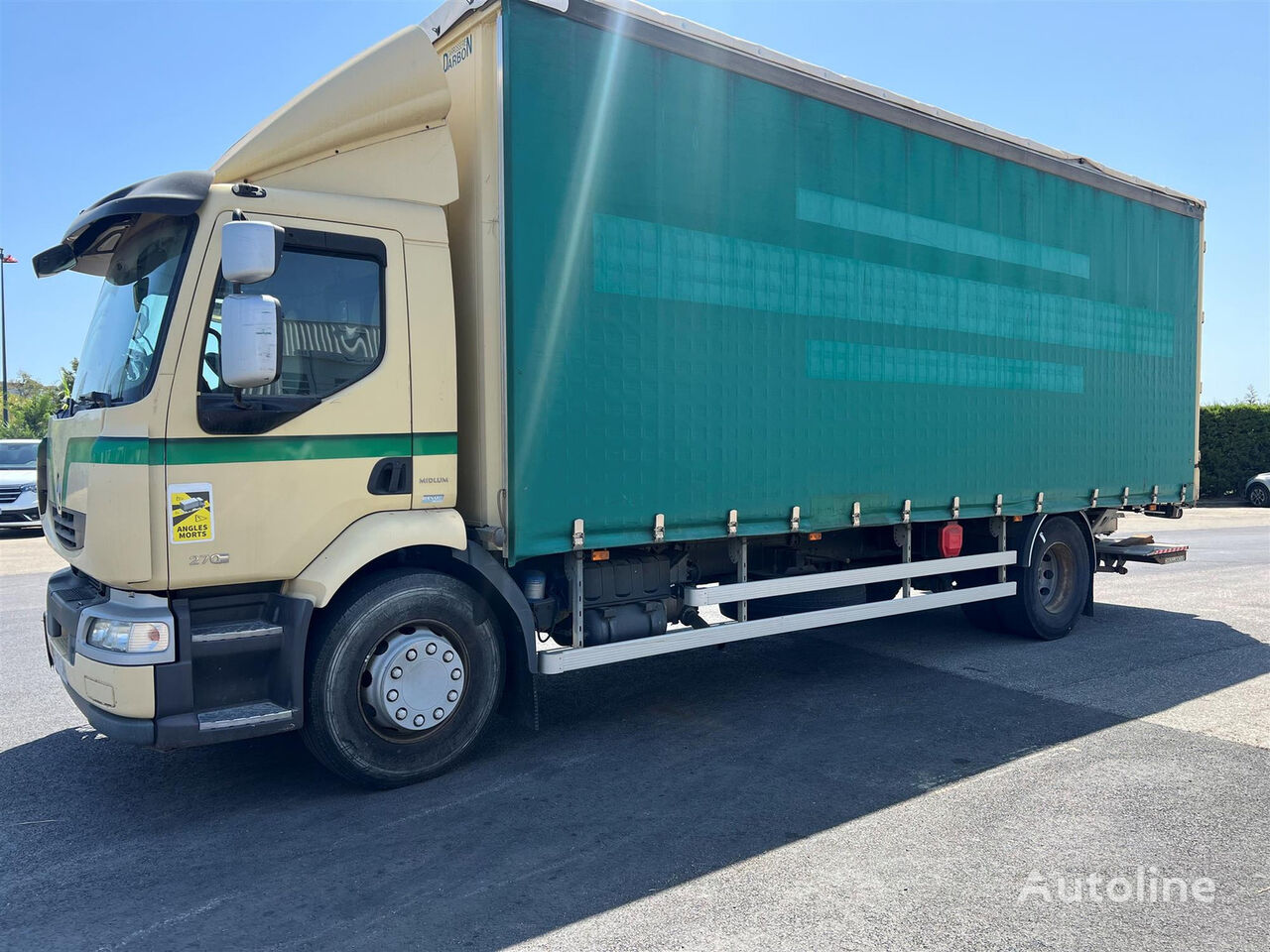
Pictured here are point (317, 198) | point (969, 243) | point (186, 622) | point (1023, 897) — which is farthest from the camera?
point (969, 243)

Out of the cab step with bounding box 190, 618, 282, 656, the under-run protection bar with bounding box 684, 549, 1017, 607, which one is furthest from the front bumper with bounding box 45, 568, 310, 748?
the under-run protection bar with bounding box 684, 549, 1017, 607

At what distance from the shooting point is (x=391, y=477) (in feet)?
15.5

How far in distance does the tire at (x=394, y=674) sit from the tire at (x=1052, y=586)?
16.7ft

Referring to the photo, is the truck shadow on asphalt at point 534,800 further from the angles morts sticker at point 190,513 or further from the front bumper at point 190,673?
the angles morts sticker at point 190,513

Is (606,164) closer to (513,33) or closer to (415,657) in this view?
(513,33)

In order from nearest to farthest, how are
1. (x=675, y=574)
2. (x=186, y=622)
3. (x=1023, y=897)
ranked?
(x=1023, y=897) → (x=186, y=622) → (x=675, y=574)

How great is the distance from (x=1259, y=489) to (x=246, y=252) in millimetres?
27428

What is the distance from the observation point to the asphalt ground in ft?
11.0

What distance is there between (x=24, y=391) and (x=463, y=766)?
182 ft

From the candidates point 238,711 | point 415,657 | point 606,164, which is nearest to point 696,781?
point 415,657

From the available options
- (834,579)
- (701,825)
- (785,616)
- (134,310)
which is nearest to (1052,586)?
(834,579)

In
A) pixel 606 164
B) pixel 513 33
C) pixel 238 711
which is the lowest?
pixel 238 711

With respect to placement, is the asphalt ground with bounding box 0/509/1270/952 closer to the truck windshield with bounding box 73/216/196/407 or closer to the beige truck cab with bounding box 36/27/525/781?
the beige truck cab with bounding box 36/27/525/781

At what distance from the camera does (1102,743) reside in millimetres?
5316
